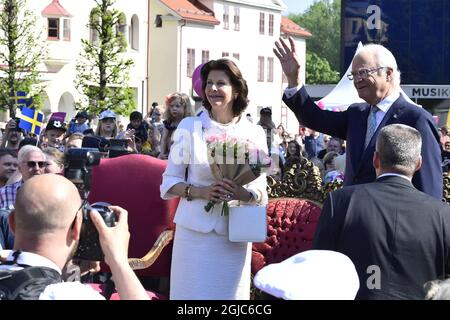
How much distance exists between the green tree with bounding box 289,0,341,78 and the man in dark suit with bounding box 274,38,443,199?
116 meters

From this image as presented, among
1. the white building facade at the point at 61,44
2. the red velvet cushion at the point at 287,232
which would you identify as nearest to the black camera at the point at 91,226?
the red velvet cushion at the point at 287,232

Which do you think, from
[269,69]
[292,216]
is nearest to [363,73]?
[292,216]

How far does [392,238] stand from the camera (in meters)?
4.89

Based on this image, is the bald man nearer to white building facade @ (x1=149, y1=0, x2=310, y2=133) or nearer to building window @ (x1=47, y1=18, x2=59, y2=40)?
building window @ (x1=47, y1=18, x2=59, y2=40)

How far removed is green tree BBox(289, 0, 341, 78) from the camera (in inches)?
4911

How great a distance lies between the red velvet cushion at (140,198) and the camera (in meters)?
8.30

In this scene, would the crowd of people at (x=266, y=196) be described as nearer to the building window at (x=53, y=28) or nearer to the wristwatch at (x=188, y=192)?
the wristwatch at (x=188, y=192)

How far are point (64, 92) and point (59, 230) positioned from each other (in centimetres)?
5098

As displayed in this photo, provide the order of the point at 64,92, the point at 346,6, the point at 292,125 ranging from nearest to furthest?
the point at 346,6, the point at 64,92, the point at 292,125

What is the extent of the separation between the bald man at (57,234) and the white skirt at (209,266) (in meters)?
2.49

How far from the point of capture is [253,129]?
6414 mm
